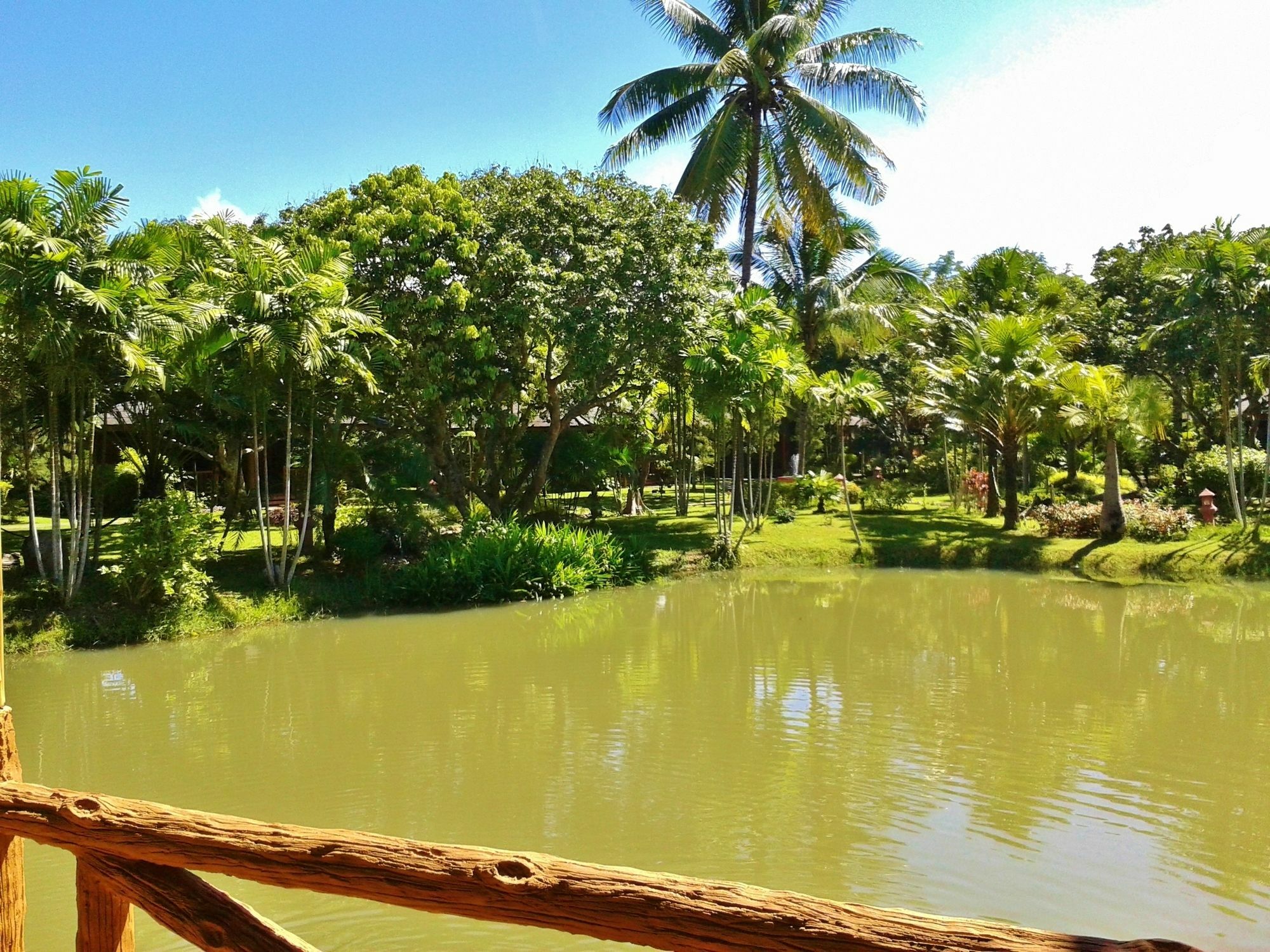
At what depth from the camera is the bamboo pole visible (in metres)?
1.72

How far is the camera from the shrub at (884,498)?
22156 mm

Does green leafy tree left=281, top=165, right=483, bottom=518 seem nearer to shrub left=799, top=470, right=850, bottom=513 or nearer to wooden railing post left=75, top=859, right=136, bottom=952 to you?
shrub left=799, top=470, right=850, bottom=513

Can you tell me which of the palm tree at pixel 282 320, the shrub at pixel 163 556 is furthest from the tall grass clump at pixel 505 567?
the shrub at pixel 163 556

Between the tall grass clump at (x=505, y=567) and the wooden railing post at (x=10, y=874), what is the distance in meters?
10.8

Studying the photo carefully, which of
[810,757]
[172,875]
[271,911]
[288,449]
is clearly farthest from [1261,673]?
[288,449]

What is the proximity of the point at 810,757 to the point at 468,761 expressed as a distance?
252cm

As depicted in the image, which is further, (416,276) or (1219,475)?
(1219,475)

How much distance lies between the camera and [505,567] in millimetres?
14141

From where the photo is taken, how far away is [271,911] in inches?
182

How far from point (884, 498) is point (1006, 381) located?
4.90 metres

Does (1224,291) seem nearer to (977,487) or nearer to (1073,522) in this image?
(1073,522)

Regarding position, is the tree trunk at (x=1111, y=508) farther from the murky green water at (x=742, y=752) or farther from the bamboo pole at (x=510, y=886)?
the bamboo pole at (x=510, y=886)

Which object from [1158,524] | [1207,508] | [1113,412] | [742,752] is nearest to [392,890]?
[742,752]

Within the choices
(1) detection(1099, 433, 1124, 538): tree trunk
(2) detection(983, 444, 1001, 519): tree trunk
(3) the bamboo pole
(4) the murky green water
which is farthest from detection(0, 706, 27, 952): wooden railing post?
(2) detection(983, 444, 1001, 519): tree trunk
